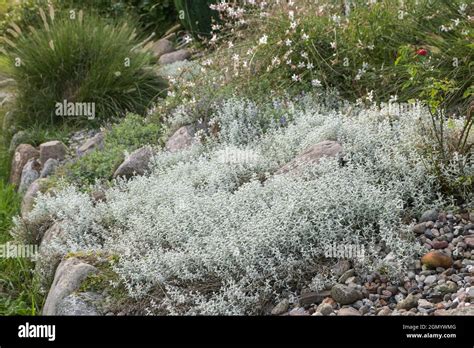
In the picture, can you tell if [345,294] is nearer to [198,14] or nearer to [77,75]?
[77,75]

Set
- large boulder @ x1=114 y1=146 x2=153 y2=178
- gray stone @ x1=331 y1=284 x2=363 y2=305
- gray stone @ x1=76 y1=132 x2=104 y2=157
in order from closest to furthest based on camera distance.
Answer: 1. gray stone @ x1=331 y1=284 x2=363 y2=305
2. large boulder @ x1=114 y1=146 x2=153 y2=178
3. gray stone @ x1=76 y1=132 x2=104 y2=157

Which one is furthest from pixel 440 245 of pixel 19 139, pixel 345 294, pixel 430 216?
pixel 19 139

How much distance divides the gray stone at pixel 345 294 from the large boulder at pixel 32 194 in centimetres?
353

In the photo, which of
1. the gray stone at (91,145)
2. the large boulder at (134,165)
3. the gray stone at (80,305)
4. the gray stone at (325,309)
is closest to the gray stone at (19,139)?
the gray stone at (91,145)

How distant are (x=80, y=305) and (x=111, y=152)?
2.75m

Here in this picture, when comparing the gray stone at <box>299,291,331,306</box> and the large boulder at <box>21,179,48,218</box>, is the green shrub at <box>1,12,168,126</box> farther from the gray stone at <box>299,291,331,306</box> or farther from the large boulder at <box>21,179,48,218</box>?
the gray stone at <box>299,291,331,306</box>

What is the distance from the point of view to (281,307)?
3938mm

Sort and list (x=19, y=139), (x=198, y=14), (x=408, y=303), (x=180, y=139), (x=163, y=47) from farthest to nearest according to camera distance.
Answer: (x=163, y=47) → (x=198, y=14) → (x=19, y=139) → (x=180, y=139) → (x=408, y=303)

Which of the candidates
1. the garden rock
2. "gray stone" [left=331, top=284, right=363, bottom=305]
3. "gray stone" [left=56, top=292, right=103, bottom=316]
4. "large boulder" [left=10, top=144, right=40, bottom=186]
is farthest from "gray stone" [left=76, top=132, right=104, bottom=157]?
"gray stone" [left=331, top=284, right=363, bottom=305]

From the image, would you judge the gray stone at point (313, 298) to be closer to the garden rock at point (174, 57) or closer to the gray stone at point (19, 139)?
the gray stone at point (19, 139)

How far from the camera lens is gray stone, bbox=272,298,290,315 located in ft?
12.9

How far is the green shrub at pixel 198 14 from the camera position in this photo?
34.0 feet

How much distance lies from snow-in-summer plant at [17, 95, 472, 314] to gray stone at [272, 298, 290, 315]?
96 mm

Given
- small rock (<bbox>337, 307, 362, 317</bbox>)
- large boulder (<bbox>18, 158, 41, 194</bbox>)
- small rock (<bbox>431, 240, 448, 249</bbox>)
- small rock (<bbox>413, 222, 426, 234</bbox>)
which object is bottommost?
large boulder (<bbox>18, 158, 41, 194</bbox>)
